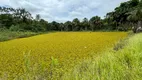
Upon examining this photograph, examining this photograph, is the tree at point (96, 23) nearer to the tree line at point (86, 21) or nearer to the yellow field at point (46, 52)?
the tree line at point (86, 21)

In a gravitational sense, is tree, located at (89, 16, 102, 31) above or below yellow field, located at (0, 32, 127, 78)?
above

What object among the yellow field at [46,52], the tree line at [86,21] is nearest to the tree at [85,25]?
the tree line at [86,21]

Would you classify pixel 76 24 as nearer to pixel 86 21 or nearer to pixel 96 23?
pixel 86 21

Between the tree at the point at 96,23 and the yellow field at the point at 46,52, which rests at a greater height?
the tree at the point at 96,23

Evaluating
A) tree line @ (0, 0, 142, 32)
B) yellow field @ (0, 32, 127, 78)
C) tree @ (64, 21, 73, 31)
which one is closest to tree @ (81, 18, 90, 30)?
tree line @ (0, 0, 142, 32)

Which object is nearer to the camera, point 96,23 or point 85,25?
point 96,23

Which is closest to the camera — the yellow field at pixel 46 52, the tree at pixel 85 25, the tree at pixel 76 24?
the yellow field at pixel 46 52

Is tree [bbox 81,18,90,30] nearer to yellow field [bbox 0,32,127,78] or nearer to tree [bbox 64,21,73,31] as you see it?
tree [bbox 64,21,73,31]

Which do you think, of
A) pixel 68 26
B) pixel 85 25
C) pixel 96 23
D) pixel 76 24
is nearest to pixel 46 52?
pixel 96 23

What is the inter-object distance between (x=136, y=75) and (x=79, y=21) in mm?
41610

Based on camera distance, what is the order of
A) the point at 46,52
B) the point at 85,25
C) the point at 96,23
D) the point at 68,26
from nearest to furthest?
the point at 46,52, the point at 96,23, the point at 85,25, the point at 68,26

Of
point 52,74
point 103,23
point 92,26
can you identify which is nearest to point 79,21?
point 92,26

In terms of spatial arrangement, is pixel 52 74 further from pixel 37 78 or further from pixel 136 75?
pixel 136 75

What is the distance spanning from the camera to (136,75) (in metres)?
2.35
